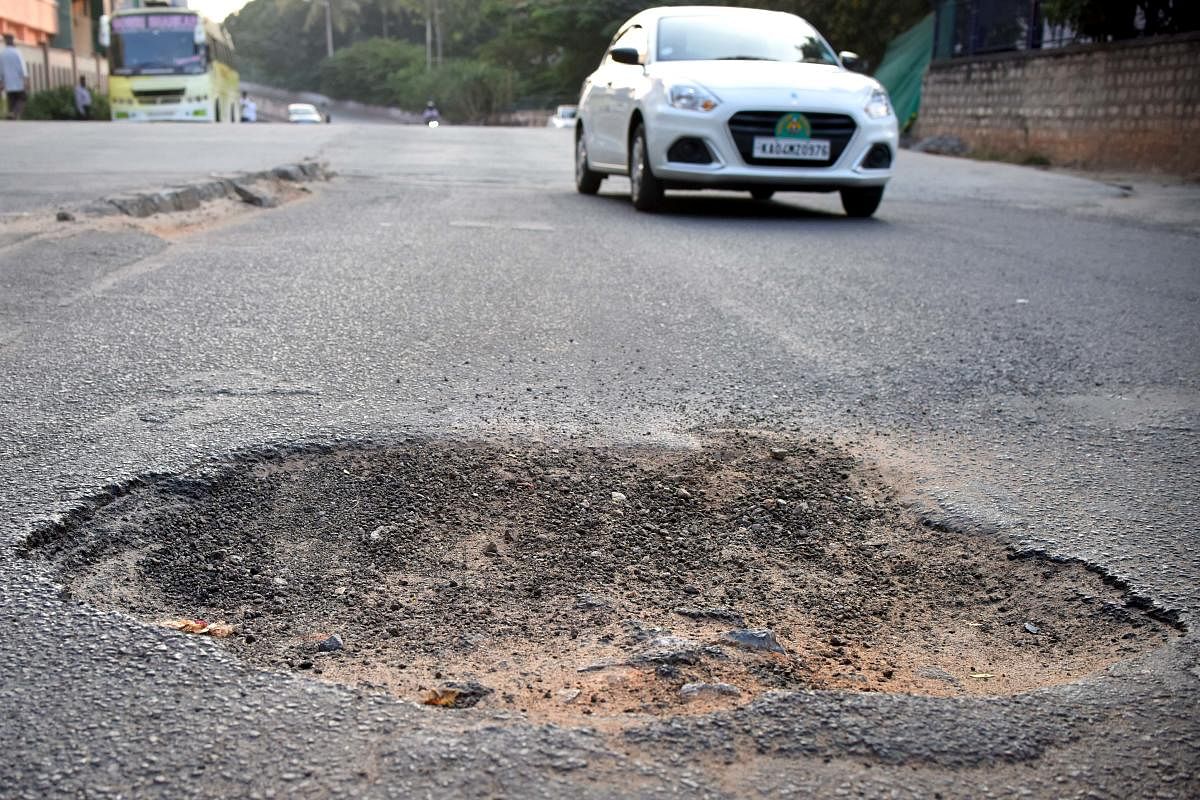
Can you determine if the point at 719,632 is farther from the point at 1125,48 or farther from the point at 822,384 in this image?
the point at 1125,48

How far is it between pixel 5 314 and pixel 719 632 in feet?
11.9

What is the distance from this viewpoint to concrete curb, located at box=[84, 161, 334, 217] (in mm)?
7770

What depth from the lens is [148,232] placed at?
7039mm

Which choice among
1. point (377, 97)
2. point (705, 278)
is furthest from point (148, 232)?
point (377, 97)

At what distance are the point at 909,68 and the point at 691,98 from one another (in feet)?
61.8

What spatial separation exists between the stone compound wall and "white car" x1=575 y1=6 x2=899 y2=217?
835cm

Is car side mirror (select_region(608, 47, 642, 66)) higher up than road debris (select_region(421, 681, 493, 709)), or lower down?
higher up

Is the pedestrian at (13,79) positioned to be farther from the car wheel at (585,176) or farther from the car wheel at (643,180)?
the car wheel at (643,180)

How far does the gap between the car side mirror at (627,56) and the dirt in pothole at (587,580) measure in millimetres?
6903

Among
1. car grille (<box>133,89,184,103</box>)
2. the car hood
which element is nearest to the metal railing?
car grille (<box>133,89,184,103</box>)

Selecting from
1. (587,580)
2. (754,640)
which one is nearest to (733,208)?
(587,580)

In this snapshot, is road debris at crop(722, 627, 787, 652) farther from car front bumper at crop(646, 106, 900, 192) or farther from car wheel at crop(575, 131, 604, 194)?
car wheel at crop(575, 131, 604, 194)

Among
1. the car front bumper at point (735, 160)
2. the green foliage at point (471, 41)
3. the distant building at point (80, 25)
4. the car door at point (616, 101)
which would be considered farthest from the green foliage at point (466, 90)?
the car front bumper at point (735, 160)

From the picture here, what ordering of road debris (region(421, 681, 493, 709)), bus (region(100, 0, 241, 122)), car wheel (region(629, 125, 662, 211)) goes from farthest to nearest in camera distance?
bus (region(100, 0, 241, 122))
car wheel (region(629, 125, 662, 211))
road debris (region(421, 681, 493, 709))
